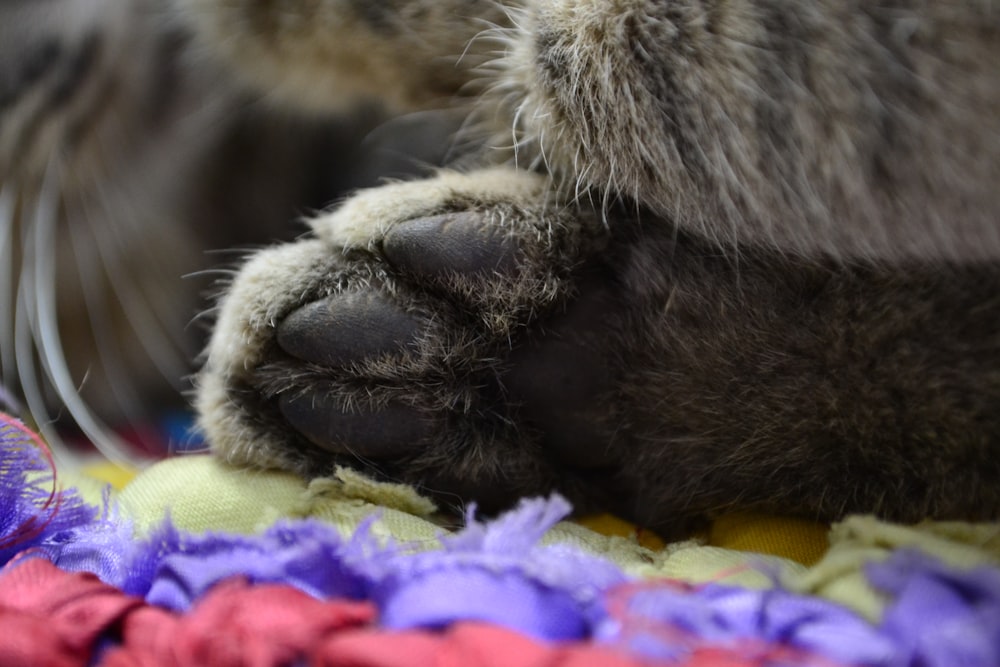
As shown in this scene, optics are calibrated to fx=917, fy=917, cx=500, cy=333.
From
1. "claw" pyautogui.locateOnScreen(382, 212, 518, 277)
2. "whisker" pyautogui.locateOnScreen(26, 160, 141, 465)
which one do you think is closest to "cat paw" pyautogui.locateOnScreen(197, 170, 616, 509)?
"claw" pyautogui.locateOnScreen(382, 212, 518, 277)

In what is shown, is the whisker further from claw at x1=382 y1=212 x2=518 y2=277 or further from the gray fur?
claw at x1=382 y1=212 x2=518 y2=277

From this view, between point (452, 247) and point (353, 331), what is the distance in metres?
0.08

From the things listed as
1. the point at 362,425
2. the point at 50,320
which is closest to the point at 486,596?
the point at 362,425

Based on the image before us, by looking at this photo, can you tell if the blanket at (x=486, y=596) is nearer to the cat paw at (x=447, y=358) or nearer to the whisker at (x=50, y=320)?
the cat paw at (x=447, y=358)

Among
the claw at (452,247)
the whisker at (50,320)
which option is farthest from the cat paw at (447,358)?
the whisker at (50,320)

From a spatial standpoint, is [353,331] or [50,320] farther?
[50,320]

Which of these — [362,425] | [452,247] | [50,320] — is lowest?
[50,320]

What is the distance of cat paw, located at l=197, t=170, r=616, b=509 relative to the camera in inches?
21.5

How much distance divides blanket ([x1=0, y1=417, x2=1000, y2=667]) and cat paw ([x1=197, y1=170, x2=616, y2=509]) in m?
0.06

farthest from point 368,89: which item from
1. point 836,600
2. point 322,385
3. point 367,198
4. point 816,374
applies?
point 836,600

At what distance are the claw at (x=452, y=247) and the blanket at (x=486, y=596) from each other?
15 cm

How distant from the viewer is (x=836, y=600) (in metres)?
0.39

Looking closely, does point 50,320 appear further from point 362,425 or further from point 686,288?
point 686,288

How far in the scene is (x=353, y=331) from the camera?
1.79 ft
